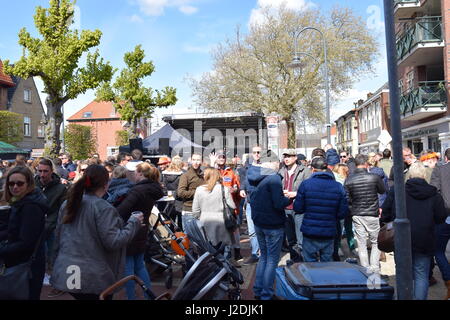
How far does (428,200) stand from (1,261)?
13.6 ft

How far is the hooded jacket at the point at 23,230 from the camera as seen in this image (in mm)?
3322

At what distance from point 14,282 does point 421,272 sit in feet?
Result: 12.8

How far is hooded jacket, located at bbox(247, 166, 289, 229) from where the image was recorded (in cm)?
507

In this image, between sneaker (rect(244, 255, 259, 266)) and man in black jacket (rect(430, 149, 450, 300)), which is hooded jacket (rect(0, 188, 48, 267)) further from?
man in black jacket (rect(430, 149, 450, 300))

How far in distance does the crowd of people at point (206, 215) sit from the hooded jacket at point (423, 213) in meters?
0.01

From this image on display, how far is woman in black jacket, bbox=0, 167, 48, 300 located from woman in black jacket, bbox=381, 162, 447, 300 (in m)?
3.64

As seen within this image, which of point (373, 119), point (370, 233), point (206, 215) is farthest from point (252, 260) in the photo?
point (373, 119)

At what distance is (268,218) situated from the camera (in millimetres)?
5113

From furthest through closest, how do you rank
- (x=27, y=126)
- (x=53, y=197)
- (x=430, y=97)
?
(x=27, y=126)
(x=430, y=97)
(x=53, y=197)

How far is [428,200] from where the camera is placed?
14.2 feet

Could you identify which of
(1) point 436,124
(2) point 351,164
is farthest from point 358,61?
(2) point 351,164

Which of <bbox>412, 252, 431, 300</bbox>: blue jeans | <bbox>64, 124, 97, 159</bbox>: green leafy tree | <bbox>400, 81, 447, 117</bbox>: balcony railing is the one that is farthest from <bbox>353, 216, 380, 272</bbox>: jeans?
<bbox>64, 124, 97, 159</bbox>: green leafy tree

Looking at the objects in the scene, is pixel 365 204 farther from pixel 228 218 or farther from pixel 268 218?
pixel 228 218
